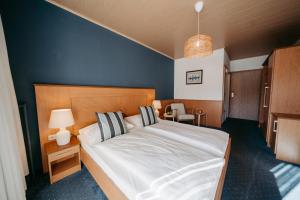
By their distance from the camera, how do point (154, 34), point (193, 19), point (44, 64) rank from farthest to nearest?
point (154, 34)
point (193, 19)
point (44, 64)

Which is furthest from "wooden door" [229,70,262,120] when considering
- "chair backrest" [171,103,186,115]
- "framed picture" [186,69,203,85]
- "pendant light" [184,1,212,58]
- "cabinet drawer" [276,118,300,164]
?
"pendant light" [184,1,212,58]

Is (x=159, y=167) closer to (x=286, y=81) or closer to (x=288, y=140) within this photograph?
(x=288, y=140)

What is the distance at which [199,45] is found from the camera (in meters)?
1.75

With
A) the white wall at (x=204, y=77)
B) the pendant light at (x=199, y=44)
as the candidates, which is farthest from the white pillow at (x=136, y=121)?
the white wall at (x=204, y=77)

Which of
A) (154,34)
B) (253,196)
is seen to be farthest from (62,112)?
(253,196)

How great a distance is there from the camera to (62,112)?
63.2 inches

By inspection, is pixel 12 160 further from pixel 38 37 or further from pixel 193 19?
pixel 193 19

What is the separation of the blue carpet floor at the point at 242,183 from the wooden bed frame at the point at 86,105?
0.18 metres

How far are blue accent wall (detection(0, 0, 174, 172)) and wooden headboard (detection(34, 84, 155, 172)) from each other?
12cm

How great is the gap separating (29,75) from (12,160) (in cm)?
117

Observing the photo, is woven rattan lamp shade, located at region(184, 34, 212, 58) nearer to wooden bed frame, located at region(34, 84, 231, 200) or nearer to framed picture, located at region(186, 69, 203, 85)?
wooden bed frame, located at region(34, 84, 231, 200)

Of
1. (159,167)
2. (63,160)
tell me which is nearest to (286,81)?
(159,167)

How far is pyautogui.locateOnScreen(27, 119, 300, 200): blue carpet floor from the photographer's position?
1385 millimetres

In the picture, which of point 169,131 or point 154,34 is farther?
point 154,34
